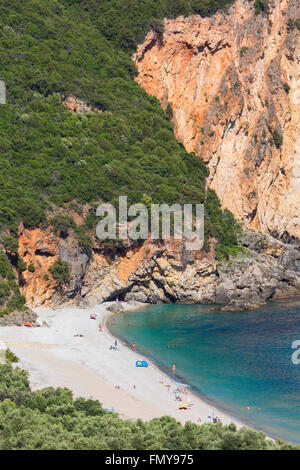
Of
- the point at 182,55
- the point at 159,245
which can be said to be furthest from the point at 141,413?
the point at 182,55

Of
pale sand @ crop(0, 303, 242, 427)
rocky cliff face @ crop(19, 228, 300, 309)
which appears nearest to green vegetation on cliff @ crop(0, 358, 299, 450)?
pale sand @ crop(0, 303, 242, 427)

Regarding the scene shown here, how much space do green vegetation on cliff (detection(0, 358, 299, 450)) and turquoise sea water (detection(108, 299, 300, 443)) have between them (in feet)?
26.4

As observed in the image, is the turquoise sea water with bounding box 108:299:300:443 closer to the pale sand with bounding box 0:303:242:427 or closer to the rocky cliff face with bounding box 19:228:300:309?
the pale sand with bounding box 0:303:242:427

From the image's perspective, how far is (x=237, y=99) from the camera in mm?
85375

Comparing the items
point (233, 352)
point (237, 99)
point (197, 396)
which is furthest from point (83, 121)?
point (197, 396)

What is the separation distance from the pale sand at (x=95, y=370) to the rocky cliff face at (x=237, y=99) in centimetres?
3894

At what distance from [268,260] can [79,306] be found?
87.9 feet

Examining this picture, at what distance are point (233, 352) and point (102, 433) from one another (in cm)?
2394

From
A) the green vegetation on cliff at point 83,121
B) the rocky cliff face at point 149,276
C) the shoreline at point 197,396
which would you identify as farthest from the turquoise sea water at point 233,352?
the green vegetation on cliff at point 83,121

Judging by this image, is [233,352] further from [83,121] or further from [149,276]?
[83,121]

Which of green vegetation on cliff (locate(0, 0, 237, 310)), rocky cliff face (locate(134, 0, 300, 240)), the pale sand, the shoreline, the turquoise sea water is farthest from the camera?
rocky cliff face (locate(134, 0, 300, 240))

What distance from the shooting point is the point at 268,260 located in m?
76.4

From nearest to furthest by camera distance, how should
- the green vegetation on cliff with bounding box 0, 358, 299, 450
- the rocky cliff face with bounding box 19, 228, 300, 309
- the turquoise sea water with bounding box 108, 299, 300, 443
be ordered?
the green vegetation on cliff with bounding box 0, 358, 299, 450, the turquoise sea water with bounding box 108, 299, 300, 443, the rocky cliff face with bounding box 19, 228, 300, 309

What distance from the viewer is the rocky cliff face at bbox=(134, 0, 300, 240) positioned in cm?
8519
